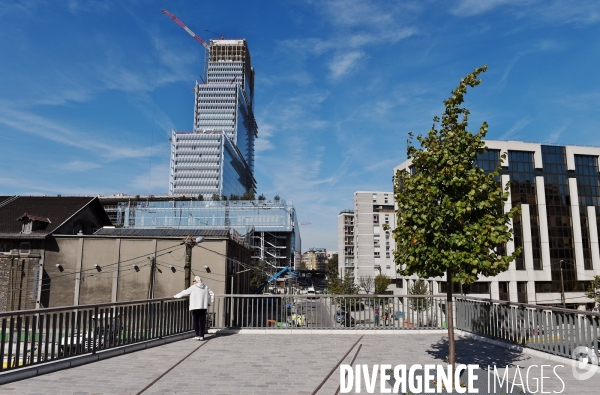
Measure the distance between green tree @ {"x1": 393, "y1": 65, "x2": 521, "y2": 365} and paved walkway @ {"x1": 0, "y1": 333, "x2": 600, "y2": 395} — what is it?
201 cm

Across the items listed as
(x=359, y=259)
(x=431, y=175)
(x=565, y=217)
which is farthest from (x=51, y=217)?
(x=359, y=259)

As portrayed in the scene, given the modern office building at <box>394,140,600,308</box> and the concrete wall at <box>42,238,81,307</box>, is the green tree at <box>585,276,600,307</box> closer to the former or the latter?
the modern office building at <box>394,140,600,308</box>

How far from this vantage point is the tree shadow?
26.3 feet

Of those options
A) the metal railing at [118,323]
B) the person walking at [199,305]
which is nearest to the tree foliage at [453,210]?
the metal railing at [118,323]

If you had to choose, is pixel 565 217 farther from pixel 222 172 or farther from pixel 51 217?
pixel 222 172

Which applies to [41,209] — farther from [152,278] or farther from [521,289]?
[521,289]

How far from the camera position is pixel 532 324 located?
9.04 m

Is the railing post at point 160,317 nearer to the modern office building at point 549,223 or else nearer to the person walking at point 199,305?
the person walking at point 199,305

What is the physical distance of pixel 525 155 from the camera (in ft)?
177

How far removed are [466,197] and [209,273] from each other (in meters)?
26.7

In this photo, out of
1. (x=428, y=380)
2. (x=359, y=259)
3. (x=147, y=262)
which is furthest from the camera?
(x=359, y=259)

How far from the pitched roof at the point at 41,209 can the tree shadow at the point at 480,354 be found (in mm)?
35393

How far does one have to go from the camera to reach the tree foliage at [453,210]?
20.9 ft

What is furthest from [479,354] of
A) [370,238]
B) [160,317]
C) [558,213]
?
[370,238]
